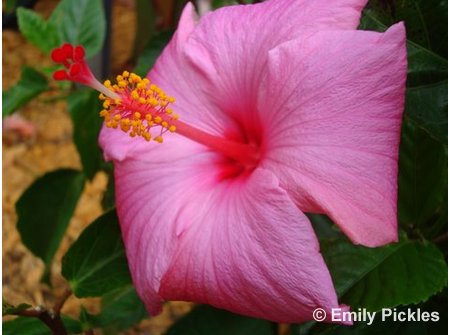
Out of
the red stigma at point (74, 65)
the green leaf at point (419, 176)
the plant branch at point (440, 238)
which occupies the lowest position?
the plant branch at point (440, 238)

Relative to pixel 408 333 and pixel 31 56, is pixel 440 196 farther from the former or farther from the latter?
pixel 31 56

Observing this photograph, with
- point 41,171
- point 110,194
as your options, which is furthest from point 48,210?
point 41,171

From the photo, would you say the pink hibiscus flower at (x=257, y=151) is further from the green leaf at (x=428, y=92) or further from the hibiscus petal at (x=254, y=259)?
the green leaf at (x=428, y=92)

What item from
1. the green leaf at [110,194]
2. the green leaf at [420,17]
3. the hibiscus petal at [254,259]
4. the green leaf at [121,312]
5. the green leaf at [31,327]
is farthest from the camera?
the green leaf at [110,194]

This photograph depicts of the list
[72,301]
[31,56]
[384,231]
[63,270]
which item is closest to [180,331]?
[63,270]

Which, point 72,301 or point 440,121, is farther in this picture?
point 72,301

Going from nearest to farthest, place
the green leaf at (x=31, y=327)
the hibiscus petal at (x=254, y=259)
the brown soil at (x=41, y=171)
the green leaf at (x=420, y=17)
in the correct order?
A: the hibiscus petal at (x=254, y=259) < the green leaf at (x=420, y=17) < the green leaf at (x=31, y=327) < the brown soil at (x=41, y=171)

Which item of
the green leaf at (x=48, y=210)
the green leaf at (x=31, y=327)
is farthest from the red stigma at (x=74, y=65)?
the green leaf at (x=48, y=210)

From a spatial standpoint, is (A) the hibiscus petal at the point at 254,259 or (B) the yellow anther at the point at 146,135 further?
(B) the yellow anther at the point at 146,135
